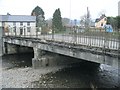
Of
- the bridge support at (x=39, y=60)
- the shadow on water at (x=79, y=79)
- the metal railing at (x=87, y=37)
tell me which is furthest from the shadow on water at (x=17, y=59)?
the shadow on water at (x=79, y=79)

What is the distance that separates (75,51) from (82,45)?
2.69 feet

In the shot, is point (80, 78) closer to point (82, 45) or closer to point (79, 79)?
point (79, 79)

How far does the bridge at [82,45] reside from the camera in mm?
13234

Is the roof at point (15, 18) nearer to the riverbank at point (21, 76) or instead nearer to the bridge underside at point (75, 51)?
the bridge underside at point (75, 51)

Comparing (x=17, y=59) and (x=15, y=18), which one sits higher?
(x=15, y=18)

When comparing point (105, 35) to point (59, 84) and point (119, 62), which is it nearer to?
point (119, 62)

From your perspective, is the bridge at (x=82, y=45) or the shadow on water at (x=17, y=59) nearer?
the bridge at (x=82, y=45)

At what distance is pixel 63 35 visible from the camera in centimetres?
1917

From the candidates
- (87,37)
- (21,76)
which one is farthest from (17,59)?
(87,37)

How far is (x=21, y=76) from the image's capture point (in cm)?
1806

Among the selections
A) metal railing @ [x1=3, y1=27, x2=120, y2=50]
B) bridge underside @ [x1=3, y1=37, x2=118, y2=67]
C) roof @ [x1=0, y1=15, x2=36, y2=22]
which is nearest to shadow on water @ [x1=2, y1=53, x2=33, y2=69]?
bridge underside @ [x1=3, y1=37, x2=118, y2=67]

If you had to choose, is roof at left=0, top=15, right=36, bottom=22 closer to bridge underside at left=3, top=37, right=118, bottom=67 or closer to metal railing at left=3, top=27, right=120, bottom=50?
bridge underside at left=3, top=37, right=118, bottom=67

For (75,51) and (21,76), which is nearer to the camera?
(75,51)

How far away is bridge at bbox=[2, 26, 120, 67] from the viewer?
1323 centimetres
